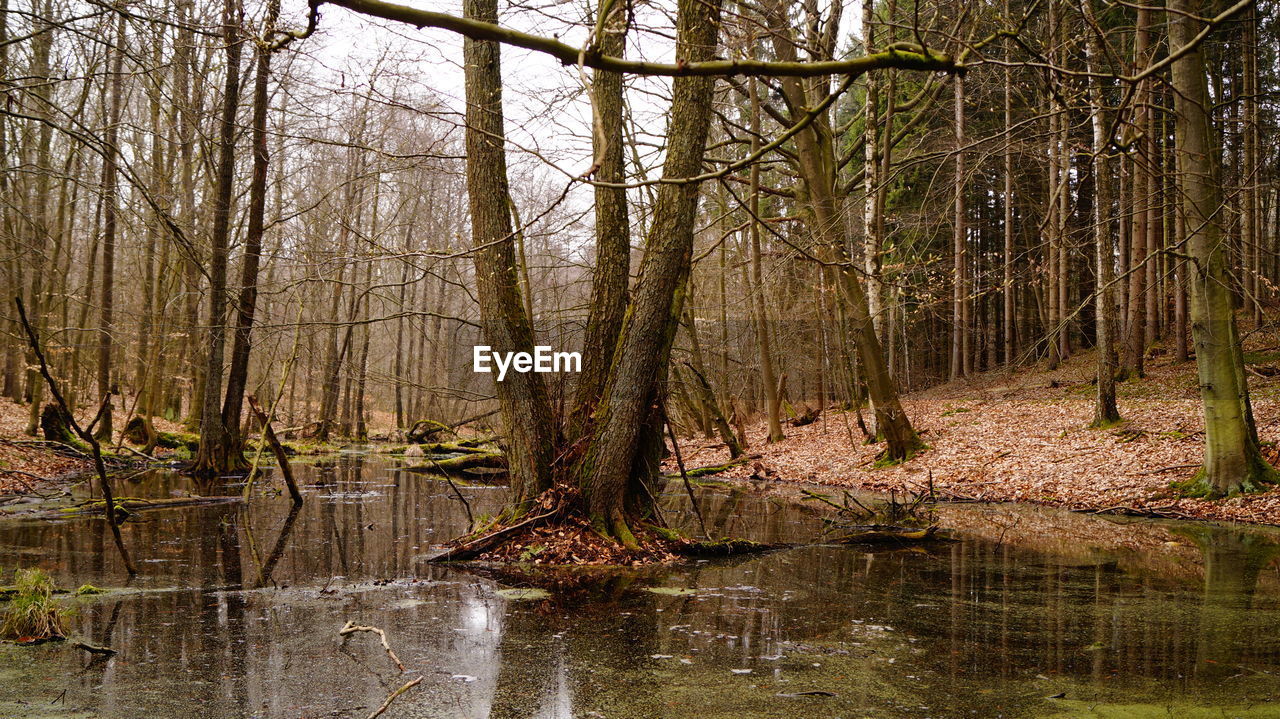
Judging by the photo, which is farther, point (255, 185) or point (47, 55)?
point (255, 185)

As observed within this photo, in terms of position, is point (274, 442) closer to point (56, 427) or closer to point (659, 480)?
point (659, 480)

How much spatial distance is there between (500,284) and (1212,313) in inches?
331

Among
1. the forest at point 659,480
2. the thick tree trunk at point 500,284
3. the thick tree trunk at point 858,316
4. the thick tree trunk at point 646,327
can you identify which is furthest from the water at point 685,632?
the thick tree trunk at point 858,316

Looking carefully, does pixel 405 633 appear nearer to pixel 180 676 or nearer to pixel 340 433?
pixel 180 676

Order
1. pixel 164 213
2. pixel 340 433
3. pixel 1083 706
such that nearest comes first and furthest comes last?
1. pixel 1083 706
2. pixel 164 213
3. pixel 340 433

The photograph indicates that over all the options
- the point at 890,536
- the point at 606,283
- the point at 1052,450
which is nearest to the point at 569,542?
the point at 606,283

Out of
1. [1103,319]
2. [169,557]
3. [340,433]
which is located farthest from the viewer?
[340,433]

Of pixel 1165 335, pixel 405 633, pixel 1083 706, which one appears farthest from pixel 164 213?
pixel 1165 335

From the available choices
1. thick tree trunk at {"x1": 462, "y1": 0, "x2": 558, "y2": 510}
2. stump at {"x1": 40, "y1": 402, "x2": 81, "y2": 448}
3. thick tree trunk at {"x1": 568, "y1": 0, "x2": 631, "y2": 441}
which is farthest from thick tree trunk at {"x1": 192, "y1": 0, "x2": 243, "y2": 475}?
thick tree trunk at {"x1": 568, "y1": 0, "x2": 631, "y2": 441}

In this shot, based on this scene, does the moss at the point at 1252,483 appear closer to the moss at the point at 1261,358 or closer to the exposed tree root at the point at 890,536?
the exposed tree root at the point at 890,536

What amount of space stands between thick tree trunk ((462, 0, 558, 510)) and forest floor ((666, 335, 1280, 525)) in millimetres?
4388

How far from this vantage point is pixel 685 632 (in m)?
5.14

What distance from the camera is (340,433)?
29.5m

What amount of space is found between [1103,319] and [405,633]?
44.4ft
